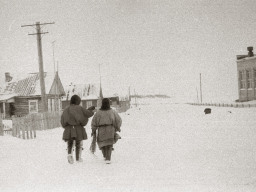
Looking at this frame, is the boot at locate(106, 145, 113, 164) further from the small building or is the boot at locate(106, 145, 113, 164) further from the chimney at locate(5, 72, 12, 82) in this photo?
the small building

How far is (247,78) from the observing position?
4597 centimetres

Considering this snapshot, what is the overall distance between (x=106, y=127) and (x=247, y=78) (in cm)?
4110

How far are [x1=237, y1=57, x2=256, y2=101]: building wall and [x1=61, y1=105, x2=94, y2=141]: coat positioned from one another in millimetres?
39454

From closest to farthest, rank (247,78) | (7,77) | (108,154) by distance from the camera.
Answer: (108,154), (7,77), (247,78)

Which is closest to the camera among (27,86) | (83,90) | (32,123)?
(32,123)

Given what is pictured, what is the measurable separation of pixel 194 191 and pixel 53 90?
30561mm

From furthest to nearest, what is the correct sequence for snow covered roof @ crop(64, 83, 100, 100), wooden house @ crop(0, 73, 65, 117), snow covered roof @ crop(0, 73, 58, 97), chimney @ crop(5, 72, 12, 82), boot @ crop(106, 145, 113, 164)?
snow covered roof @ crop(64, 83, 100, 100), chimney @ crop(5, 72, 12, 82), snow covered roof @ crop(0, 73, 58, 97), wooden house @ crop(0, 73, 65, 117), boot @ crop(106, 145, 113, 164)

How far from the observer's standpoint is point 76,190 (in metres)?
5.54

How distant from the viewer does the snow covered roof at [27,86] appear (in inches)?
1314

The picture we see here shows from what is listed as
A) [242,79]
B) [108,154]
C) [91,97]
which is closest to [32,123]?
[108,154]

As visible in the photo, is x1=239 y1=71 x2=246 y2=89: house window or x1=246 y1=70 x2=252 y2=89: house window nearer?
x1=246 y1=70 x2=252 y2=89: house window

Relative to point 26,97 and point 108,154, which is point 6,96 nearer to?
point 26,97

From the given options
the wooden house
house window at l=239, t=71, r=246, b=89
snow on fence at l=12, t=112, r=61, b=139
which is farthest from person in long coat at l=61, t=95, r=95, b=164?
house window at l=239, t=71, r=246, b=89

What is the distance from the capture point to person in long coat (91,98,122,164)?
807 cm
